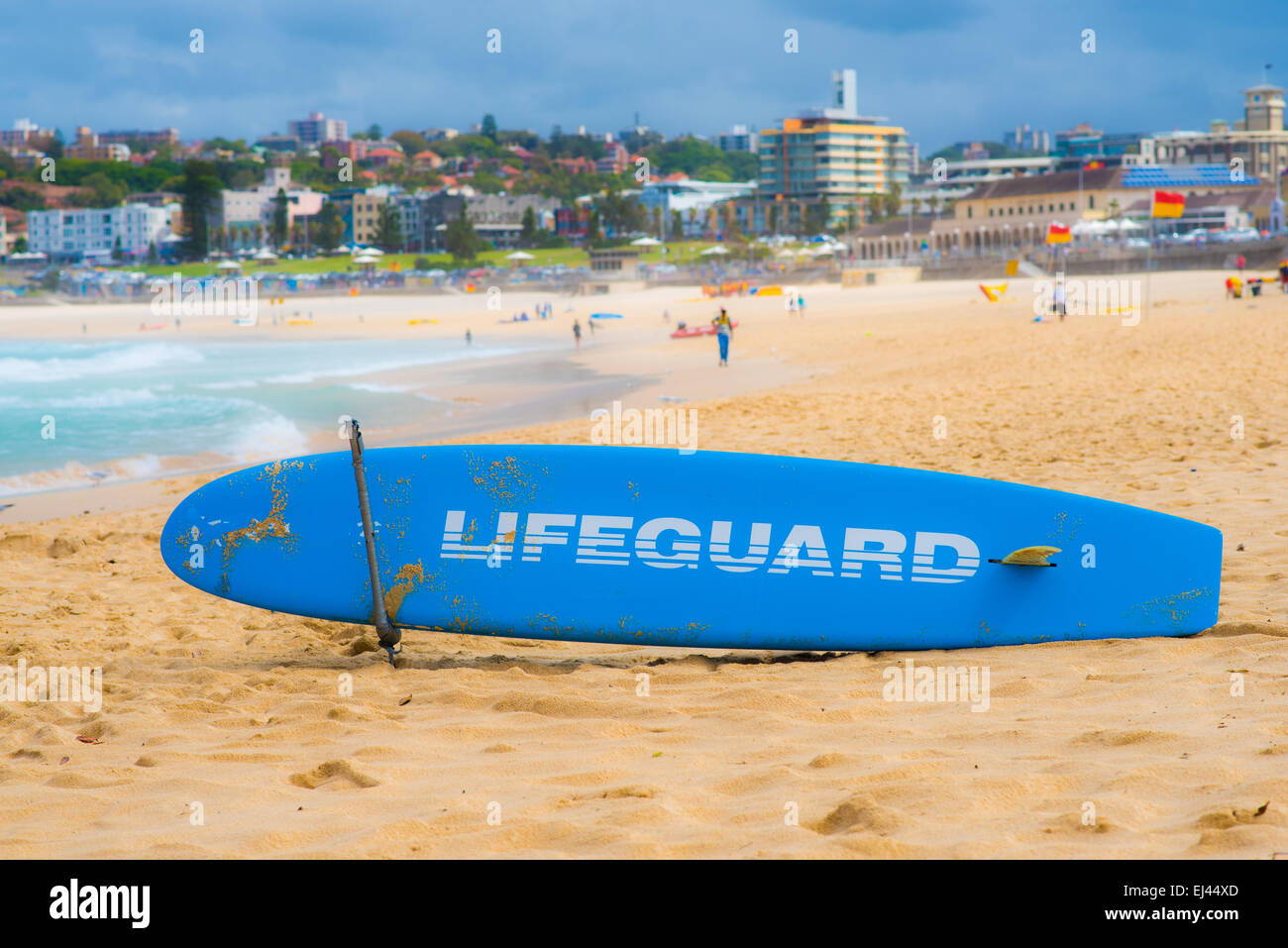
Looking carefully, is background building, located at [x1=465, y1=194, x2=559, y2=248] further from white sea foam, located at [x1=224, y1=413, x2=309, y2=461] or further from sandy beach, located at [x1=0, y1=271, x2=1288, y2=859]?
sandy beach, located at [x1=0, y1=271, x2=1288, y2=859]

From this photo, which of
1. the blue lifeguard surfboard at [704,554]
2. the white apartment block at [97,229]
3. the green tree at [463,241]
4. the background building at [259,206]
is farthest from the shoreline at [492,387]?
the background building at [259,206]

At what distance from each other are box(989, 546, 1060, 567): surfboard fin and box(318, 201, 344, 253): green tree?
107 metres

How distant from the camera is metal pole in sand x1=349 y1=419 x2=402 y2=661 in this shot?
167 inches

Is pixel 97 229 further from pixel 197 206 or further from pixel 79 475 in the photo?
pixel 79 475

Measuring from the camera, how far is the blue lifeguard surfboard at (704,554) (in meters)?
4.12

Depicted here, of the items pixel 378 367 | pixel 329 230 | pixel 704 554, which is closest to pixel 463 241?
pixel 329 230

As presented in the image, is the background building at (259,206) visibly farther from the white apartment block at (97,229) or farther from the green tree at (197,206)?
the green tree at (197,206)

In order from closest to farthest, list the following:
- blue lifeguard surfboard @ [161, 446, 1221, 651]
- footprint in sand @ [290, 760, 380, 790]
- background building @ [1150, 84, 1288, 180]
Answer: footprint in sand @ [290, 760, 380, 790], blue lifeguard surfboard @ [161, 446, 1221, 651], background building @ [1150, 84, 1288, 180]

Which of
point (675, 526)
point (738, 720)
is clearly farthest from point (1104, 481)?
point (738, 720)

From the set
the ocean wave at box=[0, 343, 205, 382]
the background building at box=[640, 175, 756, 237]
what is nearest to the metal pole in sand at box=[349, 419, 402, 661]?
the ocean wave at box=[0, 343, 205, 382]

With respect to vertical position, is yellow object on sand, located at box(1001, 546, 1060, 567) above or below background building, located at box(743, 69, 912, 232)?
below

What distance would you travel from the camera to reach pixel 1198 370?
1216cm

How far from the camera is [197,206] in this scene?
104062mm

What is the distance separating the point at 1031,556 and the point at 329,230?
107 metres
